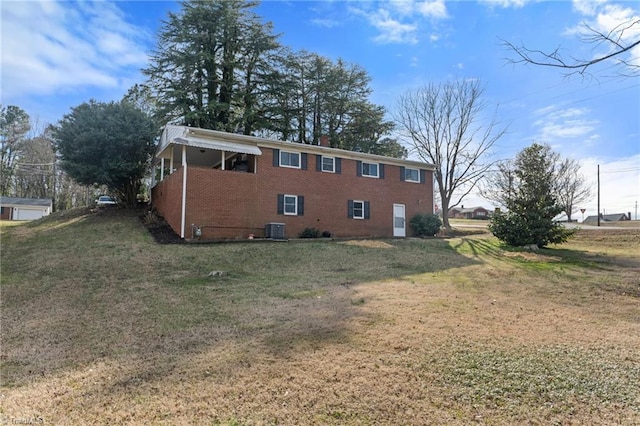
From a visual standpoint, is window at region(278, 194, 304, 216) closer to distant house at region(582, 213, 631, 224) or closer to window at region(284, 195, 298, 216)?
window at region(284, 195, 298, 216)

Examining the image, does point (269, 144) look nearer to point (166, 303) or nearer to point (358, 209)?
point (358, 209)

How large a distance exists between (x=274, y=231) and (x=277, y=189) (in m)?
2.22

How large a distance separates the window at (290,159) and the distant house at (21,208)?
31.1 metres

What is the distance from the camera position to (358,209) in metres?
20.3

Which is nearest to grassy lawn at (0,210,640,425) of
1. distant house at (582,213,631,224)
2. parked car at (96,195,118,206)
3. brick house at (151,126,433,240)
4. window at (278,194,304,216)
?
brick house at (151,126,433,240)

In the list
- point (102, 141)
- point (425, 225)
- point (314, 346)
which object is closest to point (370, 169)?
point (425, 225)

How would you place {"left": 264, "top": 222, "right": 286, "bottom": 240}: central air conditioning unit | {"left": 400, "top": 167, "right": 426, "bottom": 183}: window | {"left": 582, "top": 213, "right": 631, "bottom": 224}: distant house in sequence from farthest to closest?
{"left": 582, "top": 213, "right": 631, "bottom": 224}: distant house
{"left": 400, "top": 167, "right": 426, "bottom": 183}: window
{"left": 264, "top": 222, "right": 286, "bottom": 240}: central air conditioning unit

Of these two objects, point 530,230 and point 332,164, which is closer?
point 530,230

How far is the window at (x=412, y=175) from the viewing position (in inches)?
871

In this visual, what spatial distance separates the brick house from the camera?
50.8ft

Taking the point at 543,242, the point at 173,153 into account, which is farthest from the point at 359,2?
the point at 543,242

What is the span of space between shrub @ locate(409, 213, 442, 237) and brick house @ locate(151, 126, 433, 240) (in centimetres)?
49

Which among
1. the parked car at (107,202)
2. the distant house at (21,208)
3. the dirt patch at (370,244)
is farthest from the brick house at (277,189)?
the distant house at (21,208)

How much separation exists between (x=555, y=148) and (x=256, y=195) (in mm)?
35906
